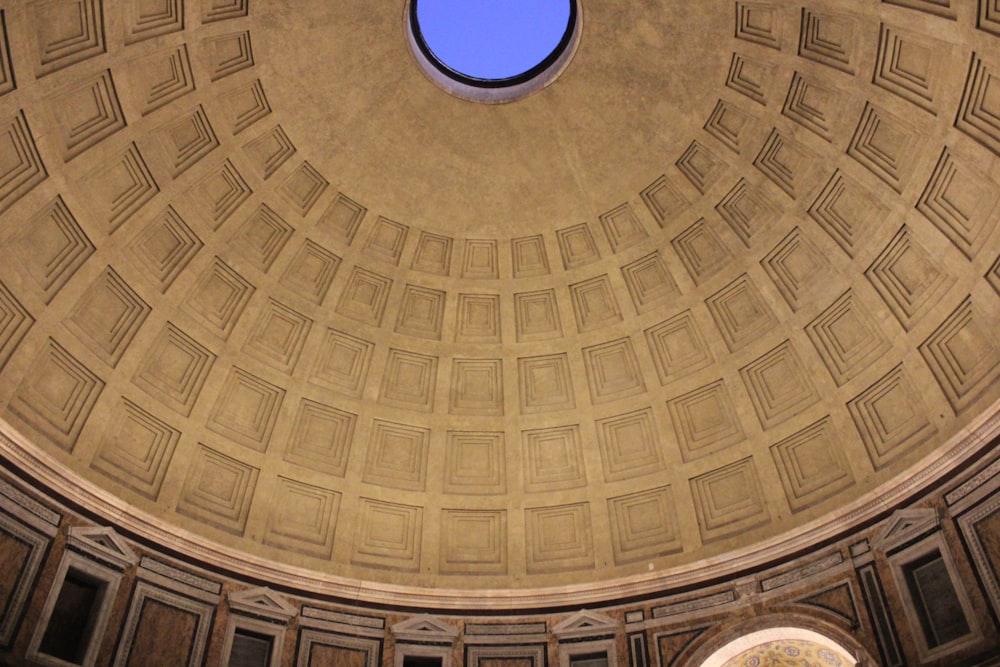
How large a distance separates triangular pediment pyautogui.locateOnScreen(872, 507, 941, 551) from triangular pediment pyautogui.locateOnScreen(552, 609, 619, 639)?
4990 millimetres

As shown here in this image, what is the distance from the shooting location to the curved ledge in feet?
47.3

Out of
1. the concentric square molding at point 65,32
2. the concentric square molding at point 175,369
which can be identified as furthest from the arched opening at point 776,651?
the concentric square molding at point 65,32

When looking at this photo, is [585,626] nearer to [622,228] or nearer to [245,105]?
[622,228]

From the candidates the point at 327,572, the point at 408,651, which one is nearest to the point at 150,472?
the point at 327,572

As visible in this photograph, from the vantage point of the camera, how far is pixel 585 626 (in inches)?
675

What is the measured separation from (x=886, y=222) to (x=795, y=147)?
90.1 inches

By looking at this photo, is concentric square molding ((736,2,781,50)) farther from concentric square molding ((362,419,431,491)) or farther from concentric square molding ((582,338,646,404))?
concentric square molding ((362,419,431,491))

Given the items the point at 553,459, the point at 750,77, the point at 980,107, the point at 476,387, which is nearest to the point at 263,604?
the point at 476,387

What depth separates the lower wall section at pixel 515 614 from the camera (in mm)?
13656

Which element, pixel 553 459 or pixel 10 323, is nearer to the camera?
pixel 10 323

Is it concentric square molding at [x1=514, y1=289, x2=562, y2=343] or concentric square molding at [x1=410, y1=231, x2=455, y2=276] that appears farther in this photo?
concentric square molding at [x1=514, y1=289, x2=562, y2=343]

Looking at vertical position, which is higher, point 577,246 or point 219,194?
point 577,246

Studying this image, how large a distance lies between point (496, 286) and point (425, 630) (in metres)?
7.49

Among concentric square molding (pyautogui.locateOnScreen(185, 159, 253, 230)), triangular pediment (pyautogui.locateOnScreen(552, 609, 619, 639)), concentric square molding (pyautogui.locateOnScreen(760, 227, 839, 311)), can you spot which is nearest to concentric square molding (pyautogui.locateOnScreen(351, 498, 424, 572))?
triangular pediment (pyautogui.locateOnScreen(552, 609, 619, 639))
